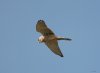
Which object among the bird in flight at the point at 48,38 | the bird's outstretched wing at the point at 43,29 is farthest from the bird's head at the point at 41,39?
the bird's outstretched wing at the point at 43,29

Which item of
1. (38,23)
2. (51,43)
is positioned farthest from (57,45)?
(38,23)

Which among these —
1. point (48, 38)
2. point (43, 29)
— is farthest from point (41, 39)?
point (43, 29)

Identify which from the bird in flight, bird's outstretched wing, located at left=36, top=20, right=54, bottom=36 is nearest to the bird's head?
the bird in flight

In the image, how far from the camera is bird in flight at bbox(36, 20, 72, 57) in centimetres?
3013

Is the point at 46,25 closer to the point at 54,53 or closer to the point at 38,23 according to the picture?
the point at 38,23

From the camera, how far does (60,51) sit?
31531mm

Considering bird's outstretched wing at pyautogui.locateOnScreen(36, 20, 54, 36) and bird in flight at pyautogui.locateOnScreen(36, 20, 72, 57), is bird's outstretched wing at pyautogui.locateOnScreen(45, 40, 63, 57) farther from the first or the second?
bird's outstretched wing at pyautogui.locateOnScreen(36, 20, 54, 36)

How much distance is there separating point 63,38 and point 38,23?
143cm

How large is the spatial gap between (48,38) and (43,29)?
850 millimetres

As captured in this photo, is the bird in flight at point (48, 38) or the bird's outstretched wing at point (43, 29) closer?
the bird's outstretched wing at point (43, 29)

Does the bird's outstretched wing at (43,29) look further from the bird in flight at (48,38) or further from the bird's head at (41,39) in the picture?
the bird's head at (41,39)

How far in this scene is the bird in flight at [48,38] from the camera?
30128mm

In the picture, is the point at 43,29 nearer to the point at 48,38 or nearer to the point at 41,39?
the point at 48,38

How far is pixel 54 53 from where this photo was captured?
1251 inches
